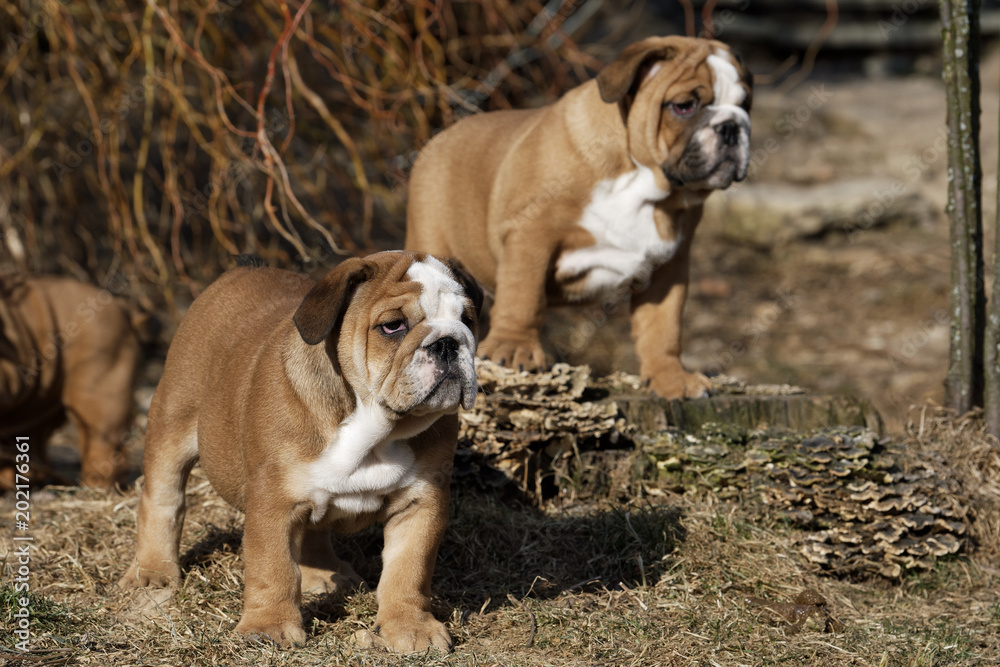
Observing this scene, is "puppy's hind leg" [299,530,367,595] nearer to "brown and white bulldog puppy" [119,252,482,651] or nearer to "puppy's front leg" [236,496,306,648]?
"brown and white bulldog puppy" [119,252,482,651]

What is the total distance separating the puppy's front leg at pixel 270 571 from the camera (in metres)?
3.49

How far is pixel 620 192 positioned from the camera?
5305 mm

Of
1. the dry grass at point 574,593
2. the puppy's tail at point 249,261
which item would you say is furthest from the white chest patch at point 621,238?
the puppy's tail at point 249,261

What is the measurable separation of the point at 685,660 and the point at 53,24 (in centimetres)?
648

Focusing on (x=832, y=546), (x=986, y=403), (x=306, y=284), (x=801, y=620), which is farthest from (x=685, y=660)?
(x=986, y=403)

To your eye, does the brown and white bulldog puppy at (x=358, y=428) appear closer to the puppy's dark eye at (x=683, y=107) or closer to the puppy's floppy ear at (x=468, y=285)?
the puppy's floppy ear at (x=468, y=285)

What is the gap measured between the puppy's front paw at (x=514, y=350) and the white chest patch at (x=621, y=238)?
442 mm

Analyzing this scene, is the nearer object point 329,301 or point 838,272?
point 329,301

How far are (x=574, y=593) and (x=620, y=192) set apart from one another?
6.73ft

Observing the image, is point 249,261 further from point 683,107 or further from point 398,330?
point 683,107

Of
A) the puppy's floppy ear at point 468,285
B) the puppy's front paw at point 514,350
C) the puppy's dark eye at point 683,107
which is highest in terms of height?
the puppy's dark eye at point 683,107

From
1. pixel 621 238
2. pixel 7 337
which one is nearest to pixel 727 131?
pixel 621 238

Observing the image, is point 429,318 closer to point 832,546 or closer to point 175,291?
point 832,546

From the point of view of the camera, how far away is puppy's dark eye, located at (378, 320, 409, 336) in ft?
11.2
